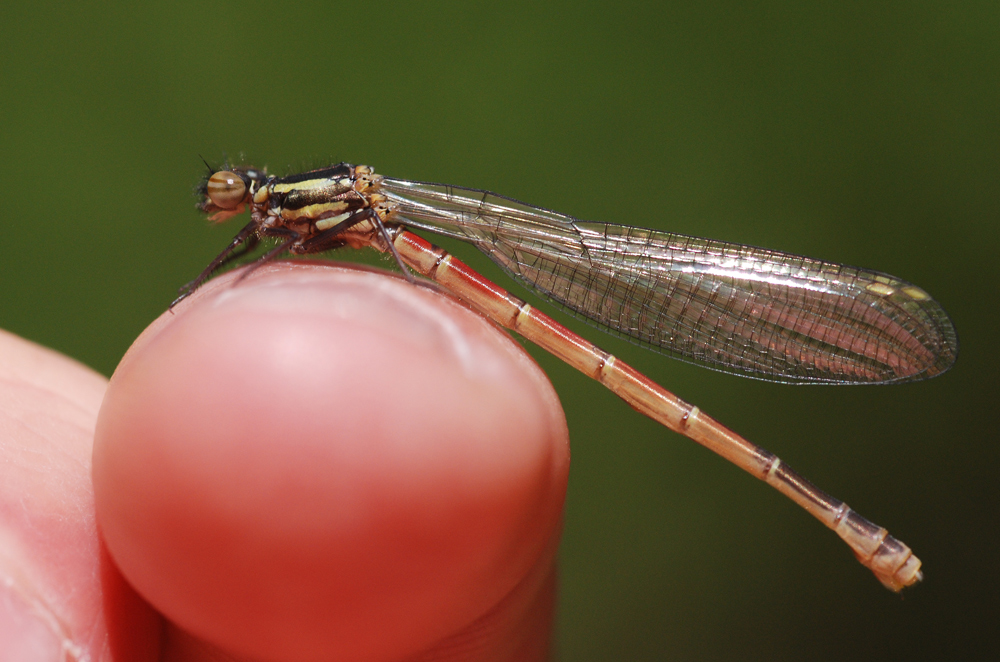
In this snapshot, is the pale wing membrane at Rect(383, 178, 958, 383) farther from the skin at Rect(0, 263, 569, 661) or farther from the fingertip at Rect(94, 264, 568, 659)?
the fingertip at Rect(94, 264, 568, 659)

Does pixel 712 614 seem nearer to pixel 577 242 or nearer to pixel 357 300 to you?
pixel 577 242

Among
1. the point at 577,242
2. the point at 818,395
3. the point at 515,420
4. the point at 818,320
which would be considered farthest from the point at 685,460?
the point at 515,420

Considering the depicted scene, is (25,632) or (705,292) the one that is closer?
(25,632)

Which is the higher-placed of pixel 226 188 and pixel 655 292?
pixel 655 292

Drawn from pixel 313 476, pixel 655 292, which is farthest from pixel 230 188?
pixel 655 292

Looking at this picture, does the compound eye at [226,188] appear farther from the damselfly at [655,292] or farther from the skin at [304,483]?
the skin at [304,483]

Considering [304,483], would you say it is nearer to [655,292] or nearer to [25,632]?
[25,632]

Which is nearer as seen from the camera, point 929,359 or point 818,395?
point 929,359
